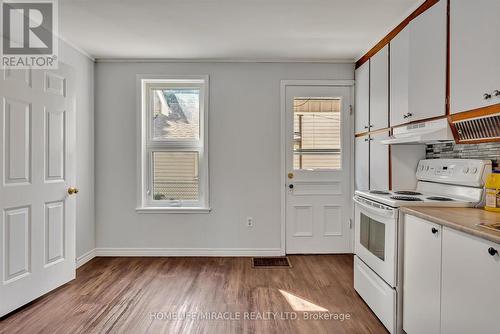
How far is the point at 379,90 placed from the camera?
289 centimetres

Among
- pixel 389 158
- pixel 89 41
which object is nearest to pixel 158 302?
pixel 389 158

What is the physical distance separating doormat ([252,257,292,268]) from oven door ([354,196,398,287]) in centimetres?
96

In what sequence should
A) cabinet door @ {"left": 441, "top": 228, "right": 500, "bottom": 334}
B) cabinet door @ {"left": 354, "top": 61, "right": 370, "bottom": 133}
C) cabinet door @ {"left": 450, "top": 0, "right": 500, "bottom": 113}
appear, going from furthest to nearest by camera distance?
cabinet door @ {"left": 354, "top": 61, "right": 370, "bottom": 133}
cabinet door @ {"left": 450, "top": 0, "right": 500, "bottom": 113}
cabinet door @ {"left": 441, "top": 228, "right": 500, "bottom": 334}

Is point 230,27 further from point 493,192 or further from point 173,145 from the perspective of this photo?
point 493,192

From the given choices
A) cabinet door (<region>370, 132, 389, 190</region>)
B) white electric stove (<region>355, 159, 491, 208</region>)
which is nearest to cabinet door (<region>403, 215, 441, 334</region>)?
white electric stove (<region>355, 159, 491, 208</region>)

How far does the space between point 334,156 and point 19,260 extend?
10.5 feet

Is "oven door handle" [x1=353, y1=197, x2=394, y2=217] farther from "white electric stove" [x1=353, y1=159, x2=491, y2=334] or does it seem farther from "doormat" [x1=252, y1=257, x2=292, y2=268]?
"doormat" [x1=252, y1=257, x2=292, y2=268]

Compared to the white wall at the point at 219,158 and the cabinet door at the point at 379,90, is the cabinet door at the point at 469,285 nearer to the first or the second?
the cabinet door at the point at 379,90

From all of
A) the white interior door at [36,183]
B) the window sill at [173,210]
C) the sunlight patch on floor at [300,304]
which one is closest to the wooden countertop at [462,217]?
the sunlight patch on floor at [300,304]

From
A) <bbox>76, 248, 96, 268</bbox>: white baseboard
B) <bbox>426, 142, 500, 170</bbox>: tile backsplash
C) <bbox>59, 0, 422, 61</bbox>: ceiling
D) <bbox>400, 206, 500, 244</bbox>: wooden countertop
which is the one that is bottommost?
<bbox>76, 248, 96, 268</bbox>: white baseboard

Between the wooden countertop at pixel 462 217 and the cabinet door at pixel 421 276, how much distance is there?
0.16ft

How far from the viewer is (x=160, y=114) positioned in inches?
145

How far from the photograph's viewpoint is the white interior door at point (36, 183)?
2232 millimetres

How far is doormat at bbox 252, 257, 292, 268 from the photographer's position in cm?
328
